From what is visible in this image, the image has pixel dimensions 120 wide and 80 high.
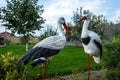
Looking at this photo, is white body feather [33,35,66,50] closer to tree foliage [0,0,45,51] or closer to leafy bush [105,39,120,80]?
leafy bush [105,39,120,80]

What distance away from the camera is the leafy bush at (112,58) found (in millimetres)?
8336

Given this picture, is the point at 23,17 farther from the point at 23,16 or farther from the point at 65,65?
the point at 65,65

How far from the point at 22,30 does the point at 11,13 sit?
1.85 m

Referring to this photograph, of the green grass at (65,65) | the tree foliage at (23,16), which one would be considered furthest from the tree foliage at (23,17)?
the green grass at (65,65)

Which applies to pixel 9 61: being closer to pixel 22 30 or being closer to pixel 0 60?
pixel 0 60

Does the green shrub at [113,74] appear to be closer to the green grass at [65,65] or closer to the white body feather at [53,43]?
the white body feather at [53,43]

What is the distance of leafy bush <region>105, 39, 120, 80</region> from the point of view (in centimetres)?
834

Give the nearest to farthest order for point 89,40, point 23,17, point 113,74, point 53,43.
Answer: point 53,43 → point 89,40 → point 113,74 → point 23,17

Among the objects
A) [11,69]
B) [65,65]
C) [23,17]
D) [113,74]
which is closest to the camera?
[11,69]

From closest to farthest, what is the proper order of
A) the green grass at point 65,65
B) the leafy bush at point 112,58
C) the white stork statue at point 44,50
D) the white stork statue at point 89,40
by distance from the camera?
the white stork statue at point 44,50 → the white stork statue at point 89,40 → the leafy bush at point 112,58 → the green grass at point 65,65

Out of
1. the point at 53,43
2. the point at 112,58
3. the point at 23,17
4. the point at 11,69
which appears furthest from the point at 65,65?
the point at 23,17

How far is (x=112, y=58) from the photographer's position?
8.43 m

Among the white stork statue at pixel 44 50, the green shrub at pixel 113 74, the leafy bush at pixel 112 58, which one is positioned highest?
the white stork statue at pixel 44 50

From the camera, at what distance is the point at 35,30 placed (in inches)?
902
